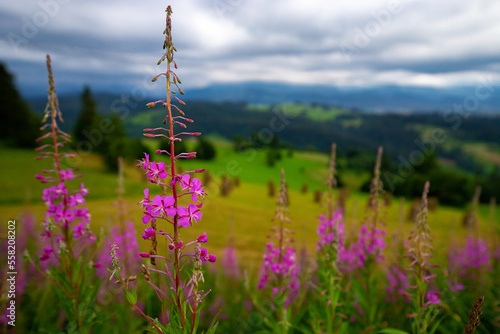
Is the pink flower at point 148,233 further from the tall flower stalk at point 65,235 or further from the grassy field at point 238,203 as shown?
the grassy field at point 238,203

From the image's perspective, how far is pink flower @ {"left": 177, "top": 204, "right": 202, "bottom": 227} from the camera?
2064 millimetres

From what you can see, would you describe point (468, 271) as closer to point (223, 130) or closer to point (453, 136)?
point (223, 130)

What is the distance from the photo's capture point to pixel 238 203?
115 ft

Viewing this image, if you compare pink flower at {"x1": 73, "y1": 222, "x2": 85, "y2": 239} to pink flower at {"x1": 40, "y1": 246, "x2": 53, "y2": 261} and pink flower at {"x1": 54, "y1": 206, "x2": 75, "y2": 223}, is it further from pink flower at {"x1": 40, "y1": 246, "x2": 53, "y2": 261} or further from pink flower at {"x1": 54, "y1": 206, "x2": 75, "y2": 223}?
pink flower at {"x1": 40, "y1": 246, "x2": 53, "y2": 261}

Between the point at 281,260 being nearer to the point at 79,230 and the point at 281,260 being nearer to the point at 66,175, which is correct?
the point at 79,230

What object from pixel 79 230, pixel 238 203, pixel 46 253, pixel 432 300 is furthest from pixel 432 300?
pixel 238 203

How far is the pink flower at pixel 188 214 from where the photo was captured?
2.06 m

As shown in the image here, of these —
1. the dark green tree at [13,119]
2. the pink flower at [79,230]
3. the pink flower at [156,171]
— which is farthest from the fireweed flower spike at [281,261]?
the dark green tree at [13,119]

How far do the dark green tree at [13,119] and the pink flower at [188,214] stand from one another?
51.1m

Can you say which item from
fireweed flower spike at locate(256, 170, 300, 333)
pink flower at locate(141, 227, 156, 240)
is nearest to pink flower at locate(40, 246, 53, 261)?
pink flower at locate(141, 227, 156, 240)

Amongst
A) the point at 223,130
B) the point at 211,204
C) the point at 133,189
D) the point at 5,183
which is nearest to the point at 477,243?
the point at 211,204

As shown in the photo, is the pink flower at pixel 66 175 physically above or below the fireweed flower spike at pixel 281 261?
above

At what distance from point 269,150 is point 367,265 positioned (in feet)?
142

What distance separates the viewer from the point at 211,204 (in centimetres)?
3102
